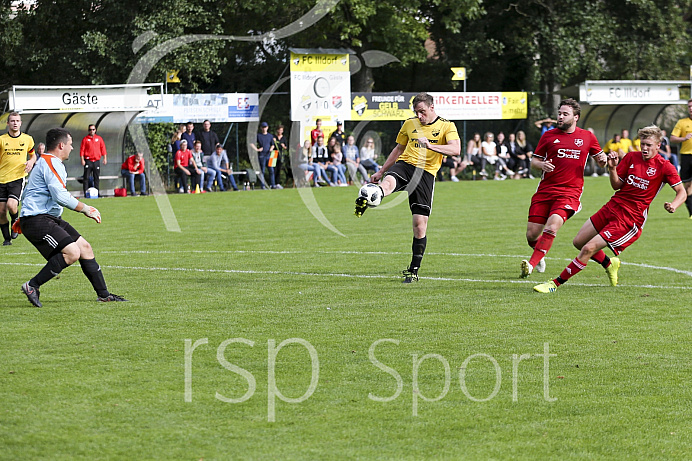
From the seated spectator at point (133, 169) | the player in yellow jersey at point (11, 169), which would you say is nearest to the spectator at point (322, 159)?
the seated spectator at point (133, 169)

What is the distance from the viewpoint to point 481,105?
114 feet

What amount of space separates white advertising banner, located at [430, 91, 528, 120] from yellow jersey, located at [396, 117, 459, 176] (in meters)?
22.6

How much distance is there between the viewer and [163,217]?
2020 centimetres

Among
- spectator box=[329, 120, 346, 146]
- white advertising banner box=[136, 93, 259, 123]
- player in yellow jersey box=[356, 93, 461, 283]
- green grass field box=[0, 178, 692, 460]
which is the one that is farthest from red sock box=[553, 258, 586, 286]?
white advertising banner box=[136, 93, 259, 123]

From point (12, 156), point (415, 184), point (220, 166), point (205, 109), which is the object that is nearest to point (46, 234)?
point (415, 184)

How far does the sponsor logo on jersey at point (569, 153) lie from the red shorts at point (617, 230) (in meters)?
0.79

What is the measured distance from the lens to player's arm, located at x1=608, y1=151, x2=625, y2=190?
9.75 metres

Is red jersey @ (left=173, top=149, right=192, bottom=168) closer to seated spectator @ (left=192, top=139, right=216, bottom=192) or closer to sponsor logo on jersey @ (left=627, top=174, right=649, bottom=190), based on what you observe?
seated spectator @ (left=192, top=139, right=216, bottom=192)

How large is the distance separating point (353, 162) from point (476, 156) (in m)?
5.37

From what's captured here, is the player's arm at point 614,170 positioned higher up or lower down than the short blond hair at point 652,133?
lower down

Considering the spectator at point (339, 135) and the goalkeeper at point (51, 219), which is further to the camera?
the spectator at point (339, 135)

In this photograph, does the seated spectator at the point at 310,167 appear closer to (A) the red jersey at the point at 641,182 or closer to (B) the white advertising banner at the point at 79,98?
(B) the white advertising banner at the point at 79,98

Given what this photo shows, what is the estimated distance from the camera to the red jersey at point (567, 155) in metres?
10.9

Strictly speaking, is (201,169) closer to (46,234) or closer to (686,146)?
(686,146)
